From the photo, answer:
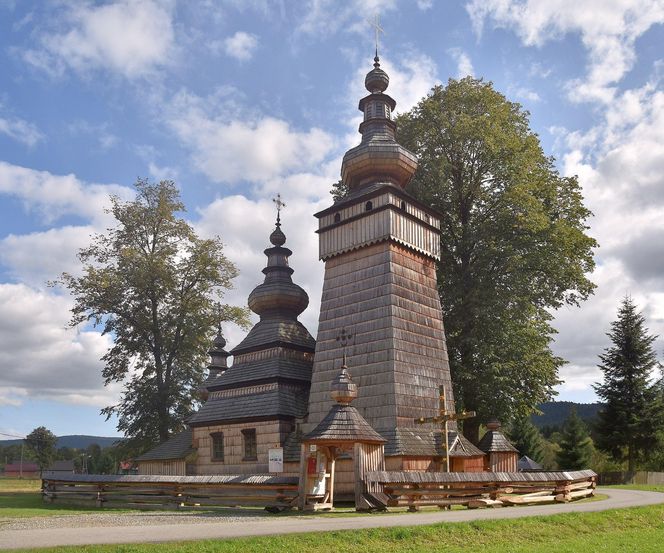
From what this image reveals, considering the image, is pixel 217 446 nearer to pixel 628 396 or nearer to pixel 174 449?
pixel 174 449

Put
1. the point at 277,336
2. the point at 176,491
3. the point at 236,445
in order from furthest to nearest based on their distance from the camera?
the point at 277,336 < the point at 236,445 < the point at 176,491

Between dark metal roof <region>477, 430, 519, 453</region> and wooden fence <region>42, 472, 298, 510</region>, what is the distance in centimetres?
893

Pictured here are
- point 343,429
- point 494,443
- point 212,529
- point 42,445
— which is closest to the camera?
point 212,529

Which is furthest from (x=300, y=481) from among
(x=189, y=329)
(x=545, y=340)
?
(x=189, y=329)

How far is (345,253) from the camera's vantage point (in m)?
24.2

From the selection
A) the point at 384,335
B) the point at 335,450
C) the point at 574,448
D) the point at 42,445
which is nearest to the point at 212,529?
the point at 335,450

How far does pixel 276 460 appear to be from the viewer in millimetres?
22797

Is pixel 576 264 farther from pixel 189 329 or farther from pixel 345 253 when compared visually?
pixel 189 329

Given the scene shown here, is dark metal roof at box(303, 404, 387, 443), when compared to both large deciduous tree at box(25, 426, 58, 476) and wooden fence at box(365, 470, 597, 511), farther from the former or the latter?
large deciduous tree at box(25, 426, 58, 476)

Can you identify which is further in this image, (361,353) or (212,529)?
(361,353)

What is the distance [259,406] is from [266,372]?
5.10ft

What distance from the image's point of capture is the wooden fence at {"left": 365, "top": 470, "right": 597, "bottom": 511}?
15.8 metres

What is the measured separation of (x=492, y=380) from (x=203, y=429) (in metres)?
12.5

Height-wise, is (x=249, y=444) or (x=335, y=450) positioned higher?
(x=335, y=450)
